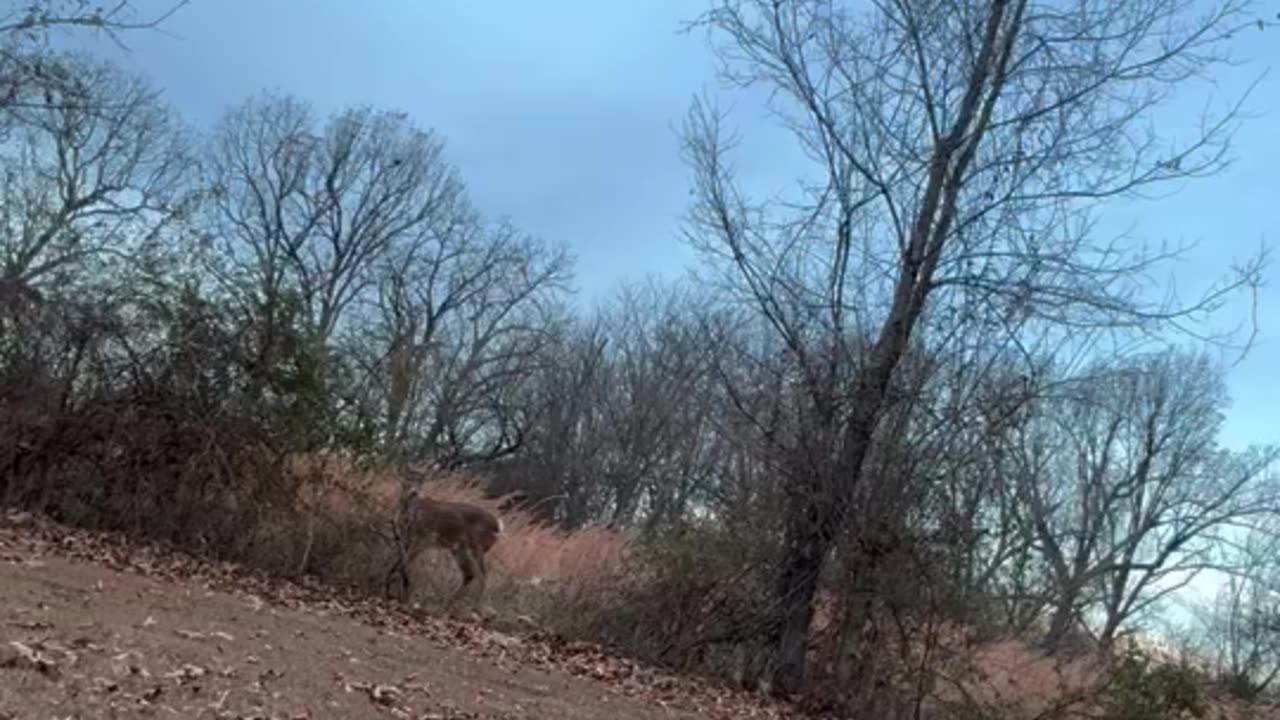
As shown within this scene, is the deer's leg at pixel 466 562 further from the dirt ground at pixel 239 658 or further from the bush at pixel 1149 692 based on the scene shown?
the bush at pixel 1149 692

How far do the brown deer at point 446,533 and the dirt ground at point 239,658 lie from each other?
4.41ft

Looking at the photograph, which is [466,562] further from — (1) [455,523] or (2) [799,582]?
(2) [799,582]

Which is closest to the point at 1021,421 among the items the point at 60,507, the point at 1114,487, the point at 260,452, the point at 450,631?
the point at 450,631

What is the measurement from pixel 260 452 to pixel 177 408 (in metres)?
0.93

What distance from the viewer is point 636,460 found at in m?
41.8

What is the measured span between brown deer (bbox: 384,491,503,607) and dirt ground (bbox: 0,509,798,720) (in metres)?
1.34

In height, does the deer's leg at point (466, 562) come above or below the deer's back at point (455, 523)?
below

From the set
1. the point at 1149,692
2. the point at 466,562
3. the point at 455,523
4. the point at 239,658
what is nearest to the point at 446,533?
the point at 455,523

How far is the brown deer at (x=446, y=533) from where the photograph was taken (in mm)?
12300

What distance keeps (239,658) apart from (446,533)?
666 cm

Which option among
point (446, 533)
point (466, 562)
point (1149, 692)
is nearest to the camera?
point (1149, 692)

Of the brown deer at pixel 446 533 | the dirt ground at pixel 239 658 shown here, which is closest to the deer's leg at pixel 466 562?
the brown deer at pixel 446 533

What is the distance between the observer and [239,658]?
Answer: 6.49 meters

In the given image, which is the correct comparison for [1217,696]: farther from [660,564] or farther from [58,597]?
[58,597]
